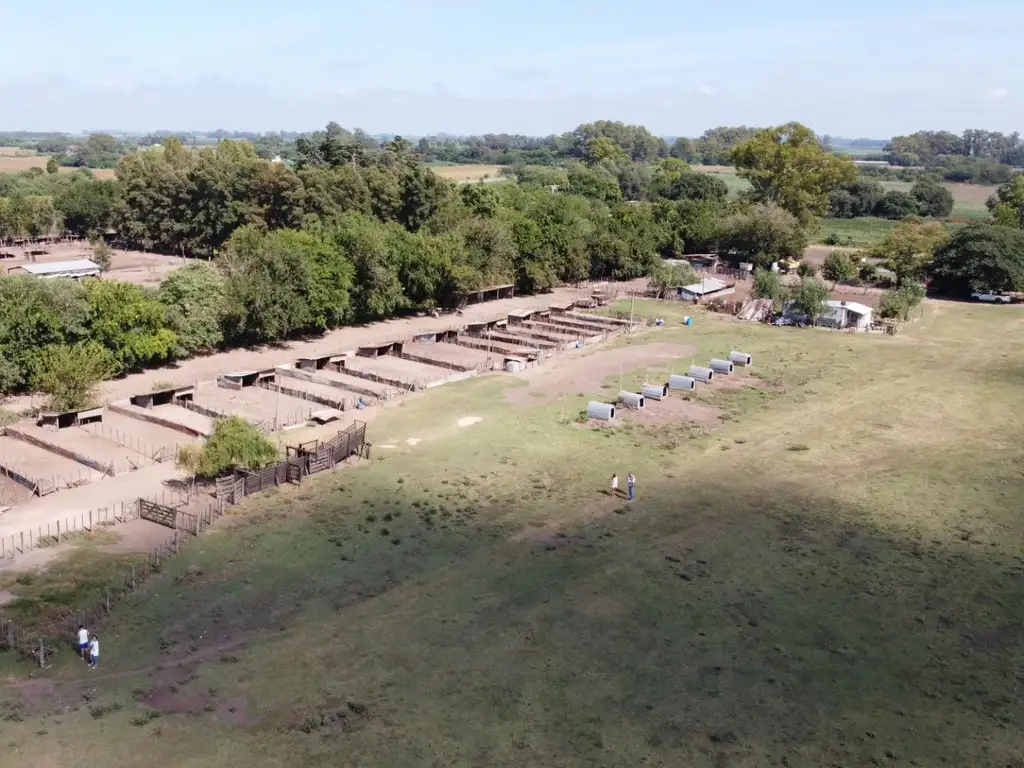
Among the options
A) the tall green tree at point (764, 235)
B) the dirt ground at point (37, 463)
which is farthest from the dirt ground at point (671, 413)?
the tall green tree at point (764, 235)

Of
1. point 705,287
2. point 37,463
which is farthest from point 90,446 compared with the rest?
point 705,287

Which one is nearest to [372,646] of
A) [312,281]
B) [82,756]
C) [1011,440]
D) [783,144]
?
[82,756]

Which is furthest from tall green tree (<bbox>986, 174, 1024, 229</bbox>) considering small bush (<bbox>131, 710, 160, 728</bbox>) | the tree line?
small bush (<bbox>131, 710, 160, 728</bbox>)

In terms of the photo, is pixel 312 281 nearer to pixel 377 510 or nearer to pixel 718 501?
pixel 377 510

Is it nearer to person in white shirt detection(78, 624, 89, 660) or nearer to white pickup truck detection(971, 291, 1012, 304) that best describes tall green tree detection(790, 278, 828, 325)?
white pickup truck detection(971, 291, 1012, 304)

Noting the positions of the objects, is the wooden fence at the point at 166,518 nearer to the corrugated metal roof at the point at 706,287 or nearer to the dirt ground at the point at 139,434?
the dirt ground at the point at 139,434

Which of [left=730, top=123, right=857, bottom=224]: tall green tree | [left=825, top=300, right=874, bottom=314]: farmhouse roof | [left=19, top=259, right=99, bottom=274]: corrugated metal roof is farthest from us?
[left=730, top=123, right=857, bottom=224]: tall green tree
